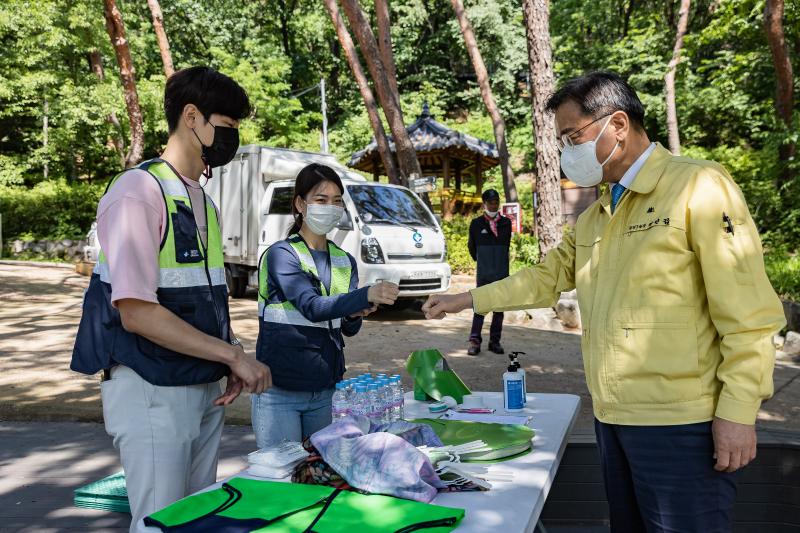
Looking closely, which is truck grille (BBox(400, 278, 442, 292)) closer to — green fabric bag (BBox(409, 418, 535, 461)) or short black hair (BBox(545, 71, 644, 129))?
green fabric bag (BBox(409, 418, 535, 461))

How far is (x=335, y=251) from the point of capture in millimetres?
3506

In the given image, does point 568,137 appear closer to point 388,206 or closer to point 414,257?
point 414,257

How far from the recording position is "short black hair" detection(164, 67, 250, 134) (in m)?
2.35

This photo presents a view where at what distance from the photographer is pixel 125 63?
14.0 meters

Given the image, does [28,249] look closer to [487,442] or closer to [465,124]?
[465,124]

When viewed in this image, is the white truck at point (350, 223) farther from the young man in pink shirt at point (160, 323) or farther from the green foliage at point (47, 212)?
the green foliage at point (47, 212)

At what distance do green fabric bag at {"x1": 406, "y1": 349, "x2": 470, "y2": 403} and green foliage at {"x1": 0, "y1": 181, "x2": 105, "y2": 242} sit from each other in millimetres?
27192

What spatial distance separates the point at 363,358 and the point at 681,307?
702 centimetres

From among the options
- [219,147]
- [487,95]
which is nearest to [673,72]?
[487,95]

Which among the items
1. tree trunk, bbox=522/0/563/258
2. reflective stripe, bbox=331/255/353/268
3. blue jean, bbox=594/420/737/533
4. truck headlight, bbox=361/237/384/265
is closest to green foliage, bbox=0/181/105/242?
truck headlight, bbox=361/237/384/265

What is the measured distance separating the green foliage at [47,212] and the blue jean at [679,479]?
2880 cm

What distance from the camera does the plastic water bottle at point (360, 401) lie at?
2.84m

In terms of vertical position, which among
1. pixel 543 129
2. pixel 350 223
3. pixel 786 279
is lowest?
pixel 786 279

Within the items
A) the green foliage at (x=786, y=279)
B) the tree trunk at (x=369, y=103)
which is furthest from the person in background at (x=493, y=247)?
the tree trunk at (x=369, y=103)
